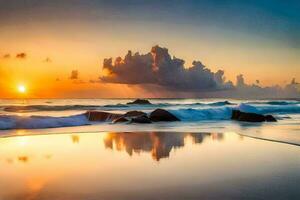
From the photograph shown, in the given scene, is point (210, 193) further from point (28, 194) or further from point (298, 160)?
point (298, 160)

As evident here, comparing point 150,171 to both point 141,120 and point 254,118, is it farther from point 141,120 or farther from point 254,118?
point 254,118

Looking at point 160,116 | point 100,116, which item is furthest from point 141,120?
point 100,116

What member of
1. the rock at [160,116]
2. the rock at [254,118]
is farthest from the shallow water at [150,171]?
the rock at [254,118]

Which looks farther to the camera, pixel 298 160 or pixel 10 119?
pixel 10 119

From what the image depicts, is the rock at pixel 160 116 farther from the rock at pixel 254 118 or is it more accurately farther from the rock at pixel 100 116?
the rock at pixel 254 118

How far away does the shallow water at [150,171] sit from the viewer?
221 inches

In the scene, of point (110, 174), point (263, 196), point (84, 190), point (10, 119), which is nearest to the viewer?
point (263, 196)

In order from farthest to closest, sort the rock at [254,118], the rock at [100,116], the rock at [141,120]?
the rock at [100,116] → the rock at [254,118] → the rock at [141,120]

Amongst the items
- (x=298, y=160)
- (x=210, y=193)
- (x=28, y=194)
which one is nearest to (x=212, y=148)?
(x=298, y=160)

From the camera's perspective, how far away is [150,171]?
7.19 meters

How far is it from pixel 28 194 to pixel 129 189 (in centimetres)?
146

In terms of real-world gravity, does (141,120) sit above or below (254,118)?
above

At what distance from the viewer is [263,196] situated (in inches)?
211

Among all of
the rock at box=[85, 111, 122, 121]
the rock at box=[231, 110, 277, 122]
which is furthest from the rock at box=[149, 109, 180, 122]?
the rock at box=[231, 110, 277, 122]
